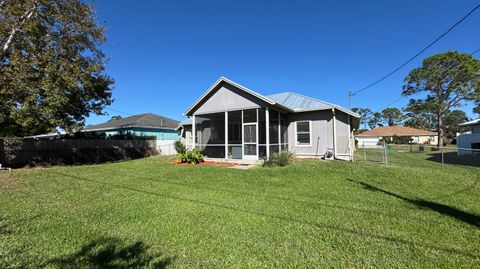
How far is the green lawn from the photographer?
10.9 ft

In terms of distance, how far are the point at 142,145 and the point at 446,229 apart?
22.4m

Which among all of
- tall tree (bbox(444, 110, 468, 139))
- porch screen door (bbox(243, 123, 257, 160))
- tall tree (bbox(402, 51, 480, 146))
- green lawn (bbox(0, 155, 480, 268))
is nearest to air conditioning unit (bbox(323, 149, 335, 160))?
porch screen door (bbox(243, 123, 257, 160))

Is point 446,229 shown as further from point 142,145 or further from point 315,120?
point 142,145

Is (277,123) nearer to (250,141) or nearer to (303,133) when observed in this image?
(303,133)

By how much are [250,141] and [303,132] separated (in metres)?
3.52

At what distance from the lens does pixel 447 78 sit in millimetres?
33312

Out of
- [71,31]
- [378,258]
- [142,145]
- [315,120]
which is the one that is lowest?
[378,258]

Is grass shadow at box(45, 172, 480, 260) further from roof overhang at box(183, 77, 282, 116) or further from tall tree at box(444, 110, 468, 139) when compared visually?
tall tree at box(444, 110, 468, 139)

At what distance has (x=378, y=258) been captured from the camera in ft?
10.8

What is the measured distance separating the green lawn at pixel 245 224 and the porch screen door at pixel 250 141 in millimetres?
5364

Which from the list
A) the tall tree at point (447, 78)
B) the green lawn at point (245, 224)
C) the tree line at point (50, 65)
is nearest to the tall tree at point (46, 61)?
the tree line at point (50, 65)

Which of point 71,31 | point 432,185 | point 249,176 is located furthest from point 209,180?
point 71,31

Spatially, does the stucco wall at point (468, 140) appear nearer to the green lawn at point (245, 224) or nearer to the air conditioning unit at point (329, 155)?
the air conditioning unit at point (329, 155)

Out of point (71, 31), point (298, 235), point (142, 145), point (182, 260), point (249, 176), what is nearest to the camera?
point (182, 260)
